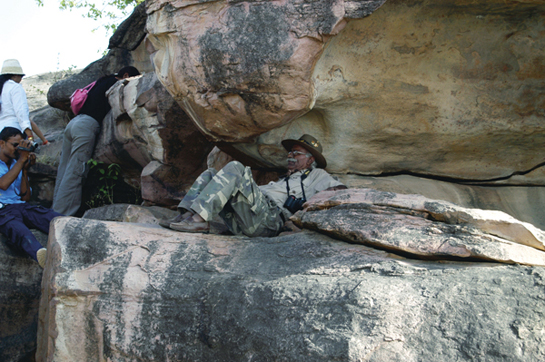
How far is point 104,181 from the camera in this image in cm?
678

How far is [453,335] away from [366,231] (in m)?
0.91

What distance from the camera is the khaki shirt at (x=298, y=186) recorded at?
418 cm

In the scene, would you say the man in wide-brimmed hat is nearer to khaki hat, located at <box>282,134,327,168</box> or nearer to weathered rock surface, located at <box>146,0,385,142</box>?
khaki hat, located at <box>282,134,327,168</box>

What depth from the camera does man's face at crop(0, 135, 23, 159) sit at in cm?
419

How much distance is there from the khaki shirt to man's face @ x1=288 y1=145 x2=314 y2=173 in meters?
0.06

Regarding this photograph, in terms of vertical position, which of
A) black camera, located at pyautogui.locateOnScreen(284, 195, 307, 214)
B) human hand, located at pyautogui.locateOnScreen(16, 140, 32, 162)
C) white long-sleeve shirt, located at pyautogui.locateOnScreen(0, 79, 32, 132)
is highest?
white long-sleeve shirt, located at pyautogui.locateOnScreen(0, 79, 32, 132)

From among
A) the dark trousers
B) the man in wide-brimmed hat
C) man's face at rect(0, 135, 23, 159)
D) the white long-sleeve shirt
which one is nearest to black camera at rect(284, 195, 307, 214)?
the man in wide-brimmed hat

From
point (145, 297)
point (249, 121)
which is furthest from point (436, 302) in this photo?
point (249, 121)

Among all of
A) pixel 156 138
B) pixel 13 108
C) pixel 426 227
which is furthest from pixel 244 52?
→ pixel 13 108

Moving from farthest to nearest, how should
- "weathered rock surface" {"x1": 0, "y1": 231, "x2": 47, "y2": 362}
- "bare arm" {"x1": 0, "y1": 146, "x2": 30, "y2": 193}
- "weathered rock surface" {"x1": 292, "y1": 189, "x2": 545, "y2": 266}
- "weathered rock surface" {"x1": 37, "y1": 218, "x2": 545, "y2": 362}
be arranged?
"bare arm" {"x1": 0, "y1": 146, "x2": 30, "y2": 193} → "weathered rock surface" {"x1": 0, "y1": 231, "x2": 47, "y2": 362} → "weathered rock surface" {"x1": 292, "y1": 189, "x2": 545, "y2": 266} → "weathered rock surface" {"x1": 37, "y1": 218, "x2": 545, "y2": 362}

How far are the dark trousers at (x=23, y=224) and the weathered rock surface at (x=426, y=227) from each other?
2.26 metres

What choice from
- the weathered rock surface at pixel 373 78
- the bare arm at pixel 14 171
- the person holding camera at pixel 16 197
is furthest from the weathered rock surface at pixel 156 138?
the bare arm at pixel 14 171

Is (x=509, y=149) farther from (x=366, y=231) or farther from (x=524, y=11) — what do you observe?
(x=366, y=231)

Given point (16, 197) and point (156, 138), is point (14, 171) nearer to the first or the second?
→ point (16, 197)
